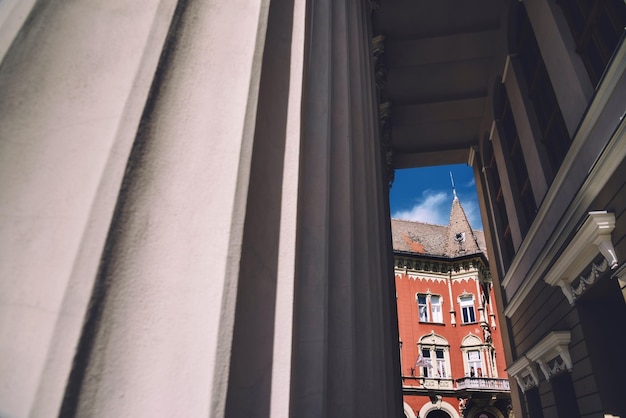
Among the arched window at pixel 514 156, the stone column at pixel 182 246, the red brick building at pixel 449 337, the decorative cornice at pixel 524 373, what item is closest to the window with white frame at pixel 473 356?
the red brick building at pixel 449 337

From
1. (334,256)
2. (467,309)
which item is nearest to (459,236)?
(467,309)

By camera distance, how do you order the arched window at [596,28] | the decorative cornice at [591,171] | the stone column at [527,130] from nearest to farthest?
the decorative cornice at [591,171]
the arched window at [596,28]
the stone column at [527,130]

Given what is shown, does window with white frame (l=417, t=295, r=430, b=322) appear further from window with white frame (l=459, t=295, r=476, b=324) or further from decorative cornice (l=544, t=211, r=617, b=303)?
decorative cornice (l=544, t=211, r=617, b=303)

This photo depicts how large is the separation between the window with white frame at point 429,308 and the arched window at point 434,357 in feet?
3.95

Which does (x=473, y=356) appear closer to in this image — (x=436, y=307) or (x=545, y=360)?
(x=436, y=307)

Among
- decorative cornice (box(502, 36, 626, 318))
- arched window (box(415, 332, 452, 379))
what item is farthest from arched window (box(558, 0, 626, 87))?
arched window (box(415, 332, 452, 379))

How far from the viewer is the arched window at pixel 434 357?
3136 centimetres

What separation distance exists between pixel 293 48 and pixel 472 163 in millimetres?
15958

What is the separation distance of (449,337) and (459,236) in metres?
8.89

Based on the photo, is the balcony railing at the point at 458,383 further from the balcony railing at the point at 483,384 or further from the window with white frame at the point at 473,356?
the window with white frame at the point at 473,356

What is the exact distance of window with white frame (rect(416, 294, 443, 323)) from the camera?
108 ft

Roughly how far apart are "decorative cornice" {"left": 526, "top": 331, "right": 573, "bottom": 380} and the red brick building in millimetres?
22109

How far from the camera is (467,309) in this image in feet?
109

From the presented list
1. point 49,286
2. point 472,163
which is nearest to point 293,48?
point 49,286
